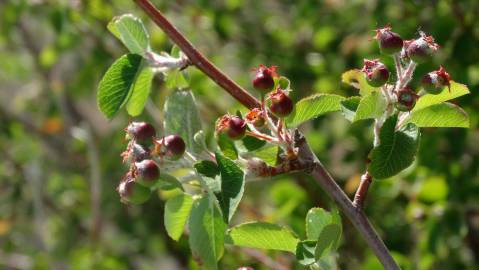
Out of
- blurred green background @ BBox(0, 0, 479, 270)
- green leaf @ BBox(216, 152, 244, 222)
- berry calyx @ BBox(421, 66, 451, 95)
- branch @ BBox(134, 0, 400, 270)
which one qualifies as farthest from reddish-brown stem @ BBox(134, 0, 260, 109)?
blurred green background @ BBox(0, 0, 479, 270)

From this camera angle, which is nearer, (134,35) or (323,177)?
(323,177)

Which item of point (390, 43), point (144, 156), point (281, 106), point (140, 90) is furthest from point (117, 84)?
point (390, 43)

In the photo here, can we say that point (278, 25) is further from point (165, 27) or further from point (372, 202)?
point (165, 27)

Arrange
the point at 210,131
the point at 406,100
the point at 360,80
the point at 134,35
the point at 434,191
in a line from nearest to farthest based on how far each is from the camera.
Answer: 1. the point at 406,100
2. the point at 360,80
3. the point at 134,35
4. the point at 434,191
5. the point at 210,131

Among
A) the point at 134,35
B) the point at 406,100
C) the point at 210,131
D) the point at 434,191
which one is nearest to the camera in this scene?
the point at 406,100

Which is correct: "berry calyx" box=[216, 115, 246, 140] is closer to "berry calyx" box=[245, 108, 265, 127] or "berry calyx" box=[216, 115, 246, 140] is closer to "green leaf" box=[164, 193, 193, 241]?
"berry calyx" box=[245, 108, 265, 127]

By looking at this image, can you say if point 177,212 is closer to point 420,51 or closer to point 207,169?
point 207,169

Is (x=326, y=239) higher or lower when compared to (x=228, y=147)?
lower

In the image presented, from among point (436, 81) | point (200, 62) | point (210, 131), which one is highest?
point (200, 62)
